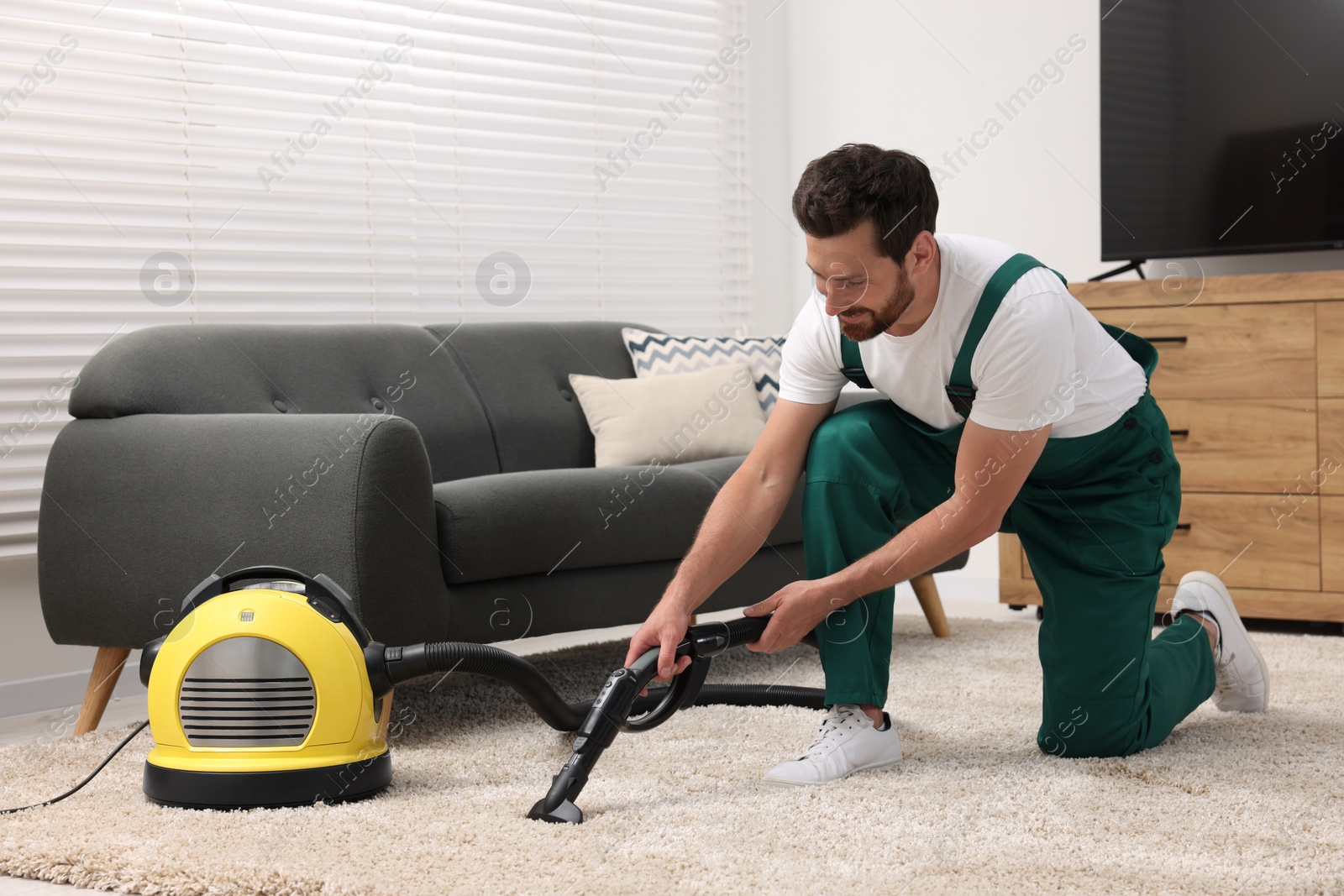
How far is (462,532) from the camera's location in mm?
2002

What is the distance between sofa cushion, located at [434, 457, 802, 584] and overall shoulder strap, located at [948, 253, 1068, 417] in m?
0.77

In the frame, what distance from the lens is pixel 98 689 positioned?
Answer: 2172 millimetres

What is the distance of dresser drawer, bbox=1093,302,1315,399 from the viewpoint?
2.88m

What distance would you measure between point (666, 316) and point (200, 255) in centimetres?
151

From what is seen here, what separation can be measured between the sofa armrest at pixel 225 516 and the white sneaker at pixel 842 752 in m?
0.64

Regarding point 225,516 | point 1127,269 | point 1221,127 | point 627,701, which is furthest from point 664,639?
point 1221,127

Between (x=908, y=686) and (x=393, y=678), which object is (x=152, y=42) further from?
(x=908, y=686)

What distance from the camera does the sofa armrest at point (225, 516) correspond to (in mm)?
1862

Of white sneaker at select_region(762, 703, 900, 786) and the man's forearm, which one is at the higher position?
the man's forearm

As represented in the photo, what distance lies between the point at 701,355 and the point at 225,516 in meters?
1.41

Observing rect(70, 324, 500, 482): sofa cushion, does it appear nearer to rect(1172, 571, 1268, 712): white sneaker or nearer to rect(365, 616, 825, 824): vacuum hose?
rect(365, 616, 825, 824): vacuum hose

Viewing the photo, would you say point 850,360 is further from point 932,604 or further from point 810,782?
point 932,604

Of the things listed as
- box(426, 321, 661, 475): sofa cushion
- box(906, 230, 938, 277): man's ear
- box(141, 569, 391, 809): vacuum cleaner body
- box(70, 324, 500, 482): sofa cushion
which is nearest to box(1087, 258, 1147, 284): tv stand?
box(426, 321, 661, 475): sofa cushion

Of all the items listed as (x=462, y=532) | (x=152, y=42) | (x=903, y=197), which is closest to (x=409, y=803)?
(x=462, y=532)
